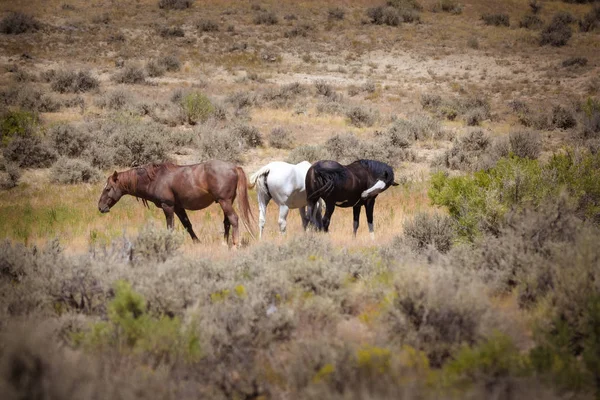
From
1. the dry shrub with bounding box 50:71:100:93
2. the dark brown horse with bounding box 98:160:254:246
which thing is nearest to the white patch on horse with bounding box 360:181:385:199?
the dark brown horse with bounding box 98:160:254:246

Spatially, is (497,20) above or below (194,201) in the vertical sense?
above

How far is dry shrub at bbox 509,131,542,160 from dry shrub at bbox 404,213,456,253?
35.9 feet

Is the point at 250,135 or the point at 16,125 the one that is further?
the point at 250,135

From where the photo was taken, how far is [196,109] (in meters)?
21.9

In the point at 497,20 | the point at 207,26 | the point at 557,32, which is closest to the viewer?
the point at 557,32

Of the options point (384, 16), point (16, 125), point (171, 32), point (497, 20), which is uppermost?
point (384, 16)

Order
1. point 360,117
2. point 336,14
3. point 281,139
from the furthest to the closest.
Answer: point 336,14 < point 360,117 < point 281,139

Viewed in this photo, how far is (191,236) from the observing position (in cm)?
985

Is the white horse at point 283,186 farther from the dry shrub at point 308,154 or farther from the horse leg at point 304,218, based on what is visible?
the dry shrub at point 308,154

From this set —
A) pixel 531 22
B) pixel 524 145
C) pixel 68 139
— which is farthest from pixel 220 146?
pixel 531 22

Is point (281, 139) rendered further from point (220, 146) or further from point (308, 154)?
point (220, 146)

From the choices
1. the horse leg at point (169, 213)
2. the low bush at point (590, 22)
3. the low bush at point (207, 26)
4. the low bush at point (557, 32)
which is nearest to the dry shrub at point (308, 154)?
the horse leg at point (169, 213)

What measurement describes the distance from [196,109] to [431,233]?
15744 millimetres

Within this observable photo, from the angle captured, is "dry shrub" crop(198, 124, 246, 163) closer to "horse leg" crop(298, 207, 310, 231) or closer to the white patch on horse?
"horse leg" crop(298, 207, 310, 231)
